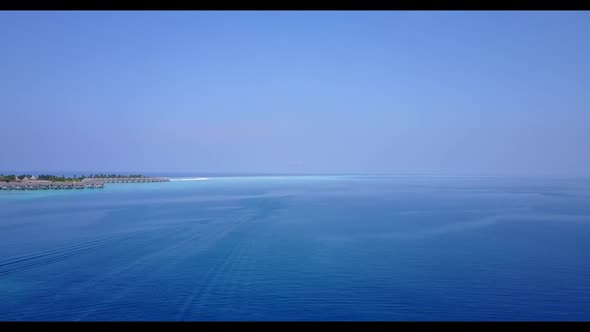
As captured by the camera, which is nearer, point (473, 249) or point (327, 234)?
point (473, 249)

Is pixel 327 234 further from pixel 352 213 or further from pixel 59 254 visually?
pixel 59 254

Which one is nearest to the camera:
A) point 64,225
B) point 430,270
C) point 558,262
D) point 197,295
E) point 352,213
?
point 197,295
